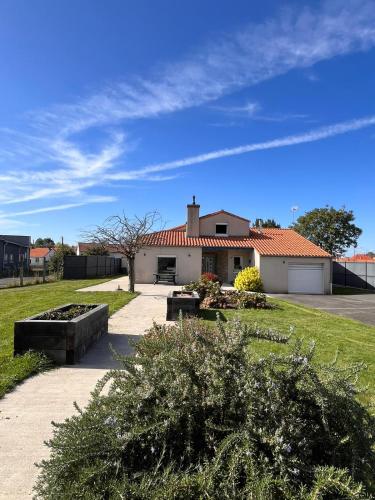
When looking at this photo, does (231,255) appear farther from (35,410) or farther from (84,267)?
(35,410)

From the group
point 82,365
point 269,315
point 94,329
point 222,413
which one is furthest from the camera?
point 269,315

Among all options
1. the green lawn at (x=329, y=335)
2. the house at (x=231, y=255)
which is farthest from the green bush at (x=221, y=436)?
the house at (x=231, y=255)

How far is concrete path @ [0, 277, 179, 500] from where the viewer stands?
2969 mm

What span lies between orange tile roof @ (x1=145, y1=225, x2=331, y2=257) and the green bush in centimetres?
2250

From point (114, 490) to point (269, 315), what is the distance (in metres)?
11.4

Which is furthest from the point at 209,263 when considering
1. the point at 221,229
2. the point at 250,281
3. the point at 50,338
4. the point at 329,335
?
the point at 50,338

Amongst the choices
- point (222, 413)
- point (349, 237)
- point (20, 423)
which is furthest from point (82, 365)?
point (349, 237)

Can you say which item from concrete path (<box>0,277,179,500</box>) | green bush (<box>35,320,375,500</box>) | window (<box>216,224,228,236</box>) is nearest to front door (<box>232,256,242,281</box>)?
window (<box>216,224,228,236</box>)

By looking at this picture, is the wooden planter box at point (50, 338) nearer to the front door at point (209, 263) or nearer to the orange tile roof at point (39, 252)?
the front door at point (209, 263)

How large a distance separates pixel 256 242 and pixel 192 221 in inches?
195

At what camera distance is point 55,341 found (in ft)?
20.3

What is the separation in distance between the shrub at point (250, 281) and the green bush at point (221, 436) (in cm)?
2020

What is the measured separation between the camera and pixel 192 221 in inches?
1128

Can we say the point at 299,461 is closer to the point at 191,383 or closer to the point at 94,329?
→ the point at 191,383
